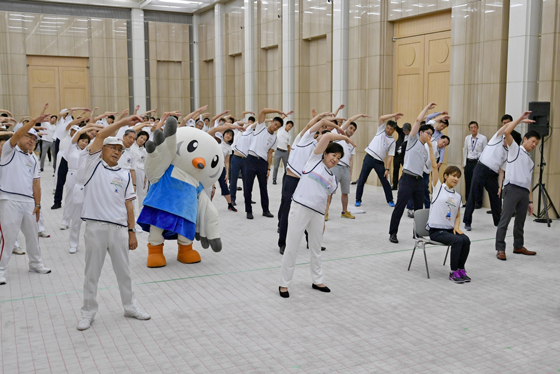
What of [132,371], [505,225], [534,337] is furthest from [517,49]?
[132,371]

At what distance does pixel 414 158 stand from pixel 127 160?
535 cm

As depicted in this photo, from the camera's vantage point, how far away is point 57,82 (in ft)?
86.4

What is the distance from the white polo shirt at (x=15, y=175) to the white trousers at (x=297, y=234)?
3.46 m

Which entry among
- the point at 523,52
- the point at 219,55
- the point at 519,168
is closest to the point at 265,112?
the point at 519,168

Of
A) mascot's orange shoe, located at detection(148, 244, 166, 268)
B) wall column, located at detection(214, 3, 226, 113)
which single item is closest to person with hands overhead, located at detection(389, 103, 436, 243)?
mascot's orange shoe, located at detection(148, 244, 166, 268)

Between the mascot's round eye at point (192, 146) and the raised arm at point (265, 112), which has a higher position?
the raised arm at point (265, 112)

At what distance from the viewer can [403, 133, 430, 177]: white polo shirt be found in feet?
32.6

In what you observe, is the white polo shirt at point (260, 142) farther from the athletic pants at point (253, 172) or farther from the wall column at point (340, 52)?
the wall column at point (340, 52)

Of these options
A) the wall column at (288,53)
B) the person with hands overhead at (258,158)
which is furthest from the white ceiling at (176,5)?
the person with hands overhead at (258,158)

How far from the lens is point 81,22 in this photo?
26.4 m

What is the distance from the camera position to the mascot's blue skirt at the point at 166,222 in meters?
8.17

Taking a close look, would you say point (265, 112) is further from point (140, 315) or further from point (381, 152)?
point (140, 315)

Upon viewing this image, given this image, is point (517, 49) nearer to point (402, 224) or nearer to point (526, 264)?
point (402, 224)

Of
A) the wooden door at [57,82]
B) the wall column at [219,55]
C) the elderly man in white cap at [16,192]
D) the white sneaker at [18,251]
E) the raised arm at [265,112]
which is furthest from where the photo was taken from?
the wall column at [219,55]
